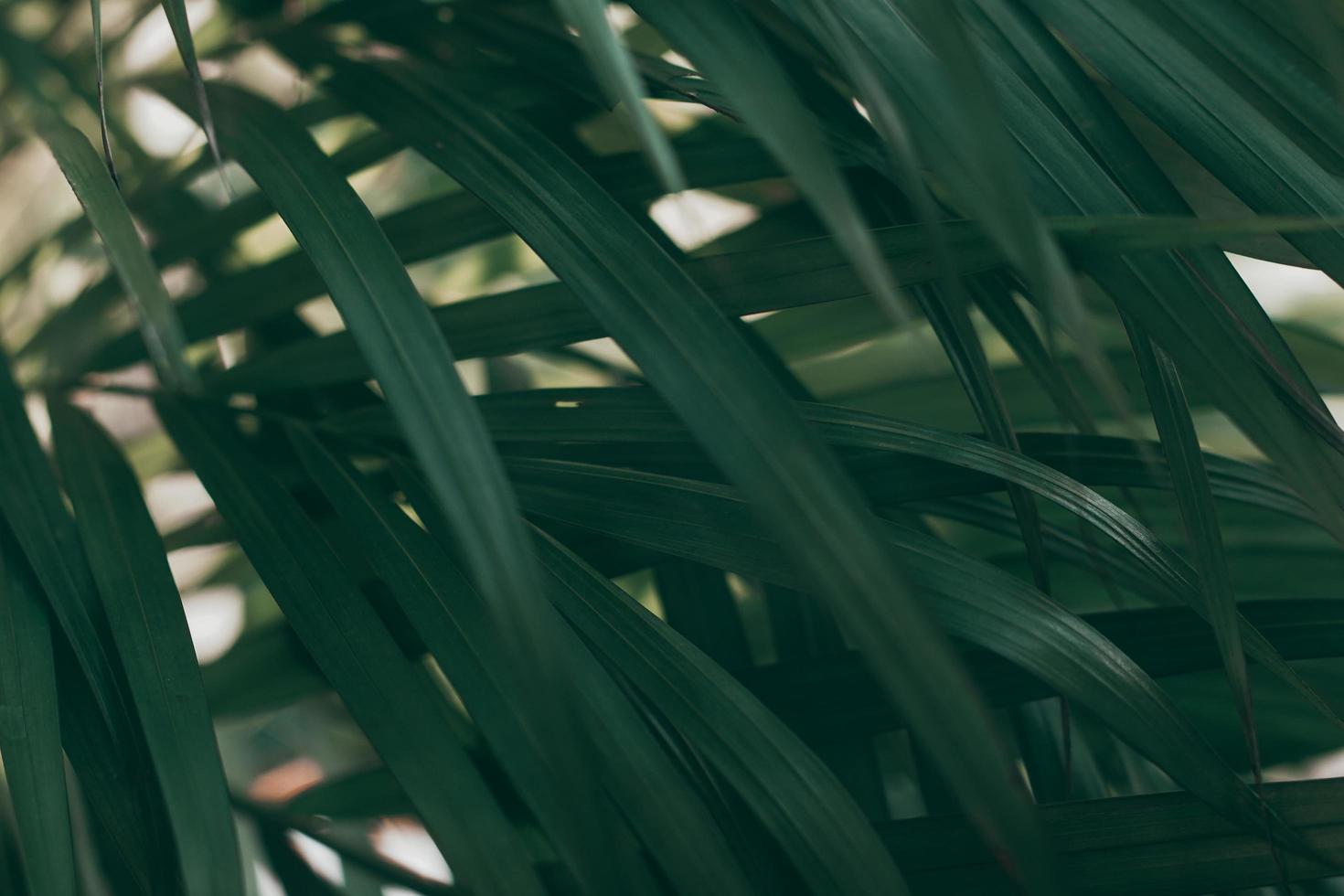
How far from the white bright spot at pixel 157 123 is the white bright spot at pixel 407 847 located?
397 millimetres

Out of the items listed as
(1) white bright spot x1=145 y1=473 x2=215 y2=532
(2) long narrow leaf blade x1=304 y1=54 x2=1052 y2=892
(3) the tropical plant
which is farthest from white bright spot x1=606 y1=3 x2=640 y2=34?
(1) white bright spot x1=145 y1=473 x2=215 y2=532

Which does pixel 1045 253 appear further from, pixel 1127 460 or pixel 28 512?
pixel 28 512

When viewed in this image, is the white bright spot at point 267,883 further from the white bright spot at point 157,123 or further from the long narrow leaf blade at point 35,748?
the white bright spot at point 157,123

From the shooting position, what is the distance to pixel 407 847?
1.34 ft

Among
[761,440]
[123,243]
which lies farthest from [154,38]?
[761,440]

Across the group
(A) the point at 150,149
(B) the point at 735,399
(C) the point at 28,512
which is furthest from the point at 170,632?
(A) the point at 150,149

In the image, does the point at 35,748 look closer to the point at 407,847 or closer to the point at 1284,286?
the point at 407,847

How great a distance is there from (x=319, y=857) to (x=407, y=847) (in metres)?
0.04

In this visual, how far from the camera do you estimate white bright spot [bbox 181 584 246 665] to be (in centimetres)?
49

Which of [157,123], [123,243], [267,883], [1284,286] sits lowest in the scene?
[267,883]

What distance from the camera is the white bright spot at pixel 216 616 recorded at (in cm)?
49

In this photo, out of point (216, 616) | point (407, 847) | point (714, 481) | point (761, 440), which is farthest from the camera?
point (216, 616)

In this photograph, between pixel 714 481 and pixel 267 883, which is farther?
pixel 267 883

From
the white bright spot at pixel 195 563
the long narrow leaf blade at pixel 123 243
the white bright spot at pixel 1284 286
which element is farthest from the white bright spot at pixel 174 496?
the white bright spot at pixel 1284 286
